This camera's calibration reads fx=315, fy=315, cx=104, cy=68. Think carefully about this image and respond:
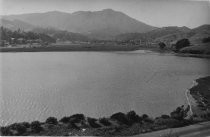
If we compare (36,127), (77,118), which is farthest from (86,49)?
(36,127)

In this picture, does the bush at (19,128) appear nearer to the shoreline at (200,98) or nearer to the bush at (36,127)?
the bush at (36,127)

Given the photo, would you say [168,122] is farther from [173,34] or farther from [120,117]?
[173,34]

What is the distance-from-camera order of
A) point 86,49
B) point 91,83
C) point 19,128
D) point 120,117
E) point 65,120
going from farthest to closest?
point 86,49 < point 91,83 < point 120,117 < point 65,120 < point 19,128

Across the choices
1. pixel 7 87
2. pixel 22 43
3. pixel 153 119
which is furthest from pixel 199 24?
pixel 7 87

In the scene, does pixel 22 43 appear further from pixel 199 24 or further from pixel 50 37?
pixel 199 24

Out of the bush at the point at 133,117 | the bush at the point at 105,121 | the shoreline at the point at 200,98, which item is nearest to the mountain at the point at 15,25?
the bush at the point at 105,121
